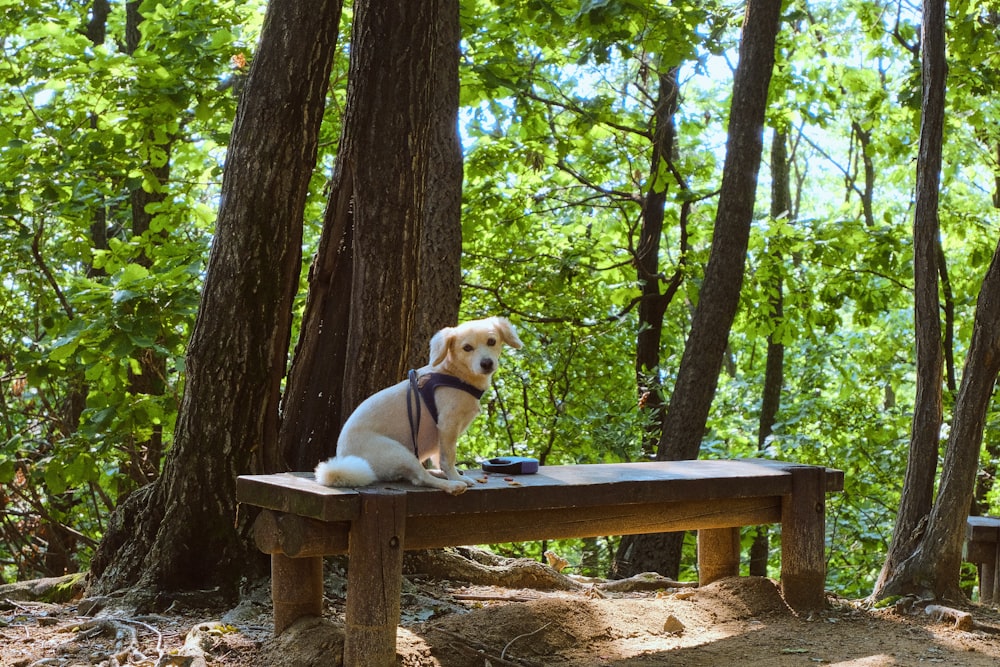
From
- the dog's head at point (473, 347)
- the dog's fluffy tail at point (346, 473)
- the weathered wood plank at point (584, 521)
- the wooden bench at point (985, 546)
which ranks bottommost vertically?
the wooden bench at point (985, 546)

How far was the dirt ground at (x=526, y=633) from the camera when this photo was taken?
4141mm

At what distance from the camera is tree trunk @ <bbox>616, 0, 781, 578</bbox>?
813 cm

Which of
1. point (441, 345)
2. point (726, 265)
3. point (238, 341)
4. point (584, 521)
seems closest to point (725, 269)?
point (726, 265)

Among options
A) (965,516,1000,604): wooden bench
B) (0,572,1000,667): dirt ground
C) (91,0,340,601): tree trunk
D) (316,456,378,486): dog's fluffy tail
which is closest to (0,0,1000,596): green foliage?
(91,0,340,601): tree trunk

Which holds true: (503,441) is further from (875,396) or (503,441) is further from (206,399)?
(206,399)

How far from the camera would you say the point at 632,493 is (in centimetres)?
452

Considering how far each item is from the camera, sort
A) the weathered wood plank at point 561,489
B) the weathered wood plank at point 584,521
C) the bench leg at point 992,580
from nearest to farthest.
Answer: the weathered wood plank at point 561,489 < the weathered wood plank at point 584,521 < the bench leg at point 992,580

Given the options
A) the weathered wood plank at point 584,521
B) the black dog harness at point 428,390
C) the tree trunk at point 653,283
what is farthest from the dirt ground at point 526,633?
the tree trunk at point 653,283

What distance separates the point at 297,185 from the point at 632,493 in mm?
2630

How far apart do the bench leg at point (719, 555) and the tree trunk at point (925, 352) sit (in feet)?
3.65

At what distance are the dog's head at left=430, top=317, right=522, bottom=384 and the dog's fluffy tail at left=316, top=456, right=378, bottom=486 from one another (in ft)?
1.79

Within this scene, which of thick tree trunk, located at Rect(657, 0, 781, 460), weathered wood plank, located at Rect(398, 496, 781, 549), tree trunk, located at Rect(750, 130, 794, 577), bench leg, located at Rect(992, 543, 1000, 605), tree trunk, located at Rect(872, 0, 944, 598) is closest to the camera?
weathered wood plank, located at Rect(398, 496, 781, 549)

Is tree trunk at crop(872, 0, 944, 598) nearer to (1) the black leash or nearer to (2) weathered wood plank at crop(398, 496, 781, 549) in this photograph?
(2) weathered wood plank at crop(398, 496, 781, 549)

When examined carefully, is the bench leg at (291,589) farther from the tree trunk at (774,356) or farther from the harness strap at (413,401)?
the tree trunk at (774,356)
